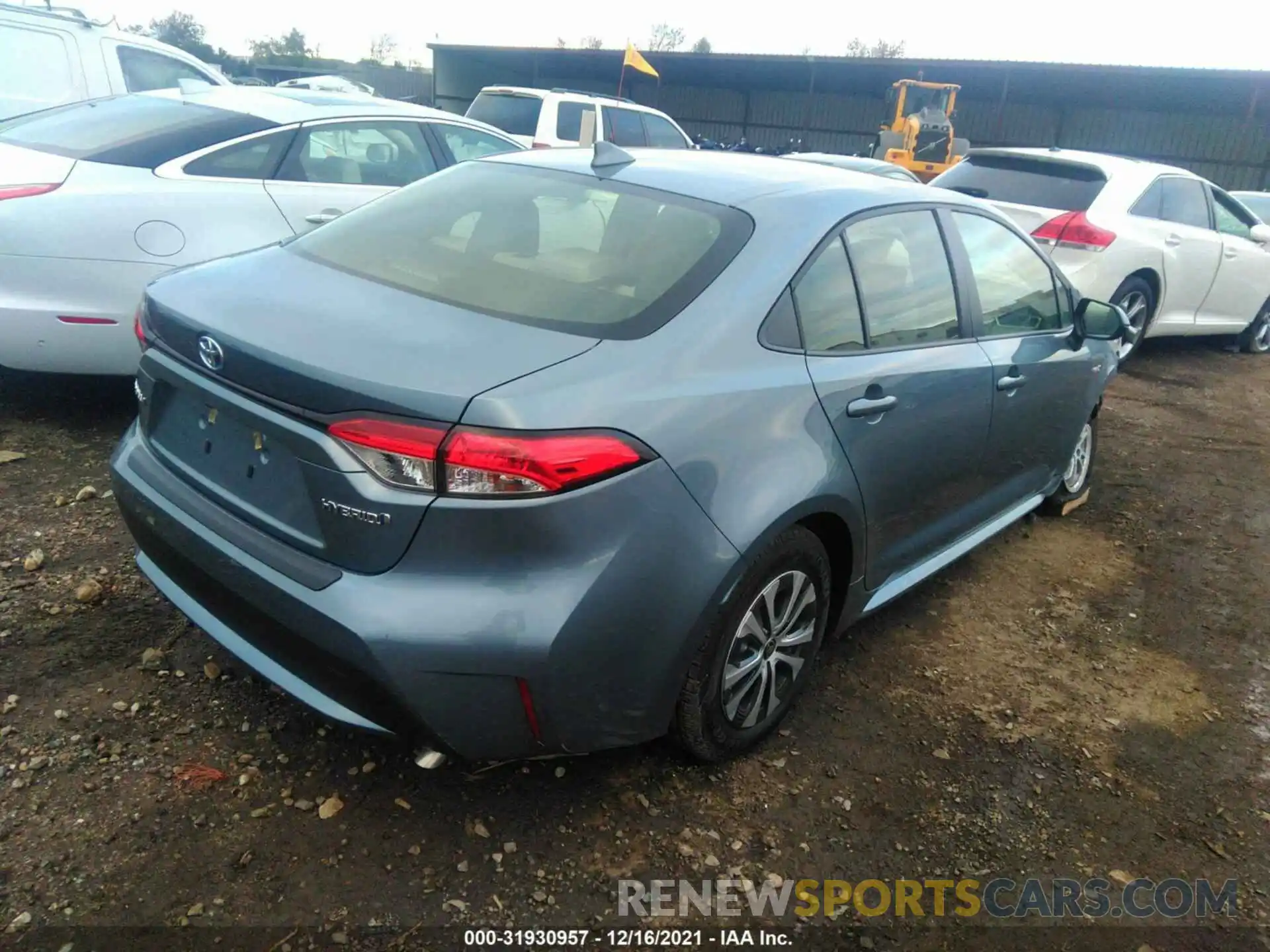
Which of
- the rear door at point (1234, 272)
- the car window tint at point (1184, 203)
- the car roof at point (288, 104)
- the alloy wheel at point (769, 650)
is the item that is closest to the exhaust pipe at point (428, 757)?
the alloy wheel at point (769, 650)

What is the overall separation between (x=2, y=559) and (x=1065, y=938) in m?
3.49

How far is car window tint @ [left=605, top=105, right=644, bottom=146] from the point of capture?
11852mm

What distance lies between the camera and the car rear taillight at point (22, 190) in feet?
13.0

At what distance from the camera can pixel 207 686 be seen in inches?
110

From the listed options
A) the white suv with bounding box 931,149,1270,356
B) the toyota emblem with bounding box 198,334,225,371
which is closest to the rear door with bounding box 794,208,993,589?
the toyota emblem with bounding box 198,334,225,371

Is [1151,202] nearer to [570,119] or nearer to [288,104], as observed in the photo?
[288,104]

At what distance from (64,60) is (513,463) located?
24.4 ft

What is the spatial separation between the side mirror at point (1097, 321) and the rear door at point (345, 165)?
3105 mm

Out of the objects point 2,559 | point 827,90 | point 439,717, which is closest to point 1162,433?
point 439,717

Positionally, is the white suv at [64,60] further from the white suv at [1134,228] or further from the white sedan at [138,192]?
the white suv at [1134,228]

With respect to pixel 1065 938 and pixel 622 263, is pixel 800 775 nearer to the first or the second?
pixel 1065 938

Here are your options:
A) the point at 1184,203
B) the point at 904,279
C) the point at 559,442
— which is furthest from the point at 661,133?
the point at 559,442

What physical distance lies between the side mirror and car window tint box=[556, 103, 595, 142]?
8.59m

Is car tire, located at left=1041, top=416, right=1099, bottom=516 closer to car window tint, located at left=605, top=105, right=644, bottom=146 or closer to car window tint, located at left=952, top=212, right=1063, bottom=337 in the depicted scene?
car window tint, located at left=952, top=212, right=1063, bottom=337
